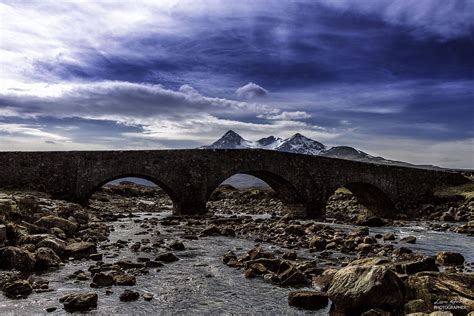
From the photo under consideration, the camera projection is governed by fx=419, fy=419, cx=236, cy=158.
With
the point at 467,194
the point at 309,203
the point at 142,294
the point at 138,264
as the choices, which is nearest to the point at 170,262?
the point at 138,264

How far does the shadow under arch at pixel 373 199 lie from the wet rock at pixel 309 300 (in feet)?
84.6

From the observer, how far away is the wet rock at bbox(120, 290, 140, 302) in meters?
8.60

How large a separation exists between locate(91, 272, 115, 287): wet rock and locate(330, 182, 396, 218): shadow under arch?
86.5 feet

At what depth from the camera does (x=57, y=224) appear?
15102mm

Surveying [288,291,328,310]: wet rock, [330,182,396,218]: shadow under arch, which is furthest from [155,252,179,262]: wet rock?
[330,182,396,218]: shadow under arch

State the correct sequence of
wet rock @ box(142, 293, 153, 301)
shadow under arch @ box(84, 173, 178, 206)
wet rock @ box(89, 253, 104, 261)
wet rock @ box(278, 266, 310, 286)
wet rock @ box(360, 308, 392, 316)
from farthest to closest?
shadow under arch @ box(84, 173, 178, 206)
wet rock @ box(89, 253, 104, 261)
wet rock @ box(278, 266, 310, 286)
wet rock @ box(142, 293, 153, 301)
wet rock @ box(360, 308, 392, 316)

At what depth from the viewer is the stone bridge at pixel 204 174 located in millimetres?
23906

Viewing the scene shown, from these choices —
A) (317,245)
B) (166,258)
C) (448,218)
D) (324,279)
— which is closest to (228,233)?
(317,245)

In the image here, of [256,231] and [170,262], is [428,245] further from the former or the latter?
[170,262]

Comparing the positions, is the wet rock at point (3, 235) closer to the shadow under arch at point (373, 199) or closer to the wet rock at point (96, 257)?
the wet rock at point (96, 257)

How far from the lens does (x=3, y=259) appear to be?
1056 cm

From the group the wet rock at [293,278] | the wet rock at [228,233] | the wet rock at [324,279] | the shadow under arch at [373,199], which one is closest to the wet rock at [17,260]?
the wet rock at [293,278]

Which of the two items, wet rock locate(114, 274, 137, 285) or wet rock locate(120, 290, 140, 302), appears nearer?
wet rock locate(120, 290, 140, 302)

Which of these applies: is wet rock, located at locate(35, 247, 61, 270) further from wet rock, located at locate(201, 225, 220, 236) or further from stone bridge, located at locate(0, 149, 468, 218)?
stone bridge, located at locate(0, 149, 468, 218)
